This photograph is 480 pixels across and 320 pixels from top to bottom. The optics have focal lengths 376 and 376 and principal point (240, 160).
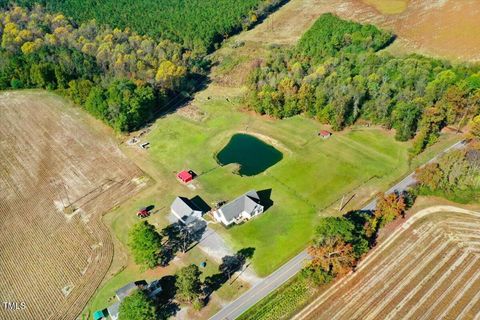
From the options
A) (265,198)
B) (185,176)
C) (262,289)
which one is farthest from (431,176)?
(185,176)

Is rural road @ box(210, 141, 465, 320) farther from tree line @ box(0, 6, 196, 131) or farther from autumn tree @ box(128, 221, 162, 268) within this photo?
tree line @ box(0, 6, 196, 131)

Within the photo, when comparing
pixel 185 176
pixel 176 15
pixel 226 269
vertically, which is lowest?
pixel 226 269

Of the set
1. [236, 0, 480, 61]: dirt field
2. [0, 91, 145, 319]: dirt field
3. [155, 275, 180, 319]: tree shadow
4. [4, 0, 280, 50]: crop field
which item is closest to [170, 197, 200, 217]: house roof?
[0, 91, 145, 319]: dirt field

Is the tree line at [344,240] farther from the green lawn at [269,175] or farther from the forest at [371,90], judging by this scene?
the forest at [371,90]

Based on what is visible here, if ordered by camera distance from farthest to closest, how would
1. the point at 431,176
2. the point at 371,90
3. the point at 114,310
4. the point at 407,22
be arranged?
the point at 407,22 < the point at 371,90 < the point at 431,176 < the point at 114,310

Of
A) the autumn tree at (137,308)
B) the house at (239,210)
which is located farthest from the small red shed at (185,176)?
the autumn tree at (137,308)

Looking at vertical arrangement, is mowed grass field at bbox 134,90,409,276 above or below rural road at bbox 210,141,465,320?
above

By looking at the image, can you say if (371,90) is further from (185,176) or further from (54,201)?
(54,201)
